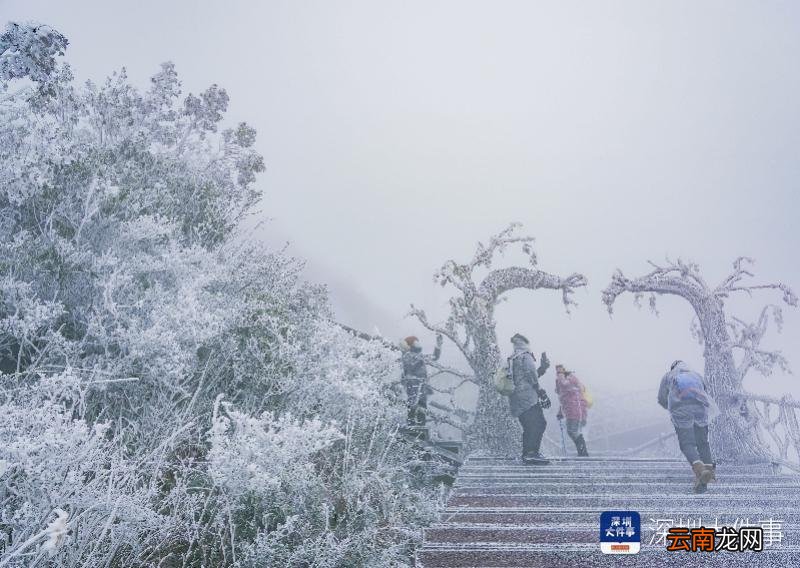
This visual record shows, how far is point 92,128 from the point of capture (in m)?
7.64

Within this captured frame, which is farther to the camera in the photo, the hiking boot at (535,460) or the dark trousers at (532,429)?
the dark trousers at (532,429)

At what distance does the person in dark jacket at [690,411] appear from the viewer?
6047mm

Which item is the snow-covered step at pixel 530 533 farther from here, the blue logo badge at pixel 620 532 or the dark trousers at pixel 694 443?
the dark trousers at pixel 694 443

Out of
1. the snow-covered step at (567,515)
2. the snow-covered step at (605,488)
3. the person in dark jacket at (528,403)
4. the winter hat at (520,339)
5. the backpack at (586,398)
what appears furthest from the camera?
the backpack at (586,398)

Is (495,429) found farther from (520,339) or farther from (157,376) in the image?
(157,376)

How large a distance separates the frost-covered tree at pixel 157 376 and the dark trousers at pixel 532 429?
5.39 feet

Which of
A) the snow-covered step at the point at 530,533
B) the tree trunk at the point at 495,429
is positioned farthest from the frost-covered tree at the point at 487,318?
the snow-covered step at the point at 530,533

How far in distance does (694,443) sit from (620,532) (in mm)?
3123

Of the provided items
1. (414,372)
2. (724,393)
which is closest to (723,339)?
(724,393)

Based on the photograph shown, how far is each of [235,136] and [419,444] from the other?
6.07 metres

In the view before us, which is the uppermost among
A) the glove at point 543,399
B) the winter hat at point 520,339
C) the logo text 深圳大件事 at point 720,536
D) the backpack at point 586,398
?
the winter hat at point 520,339

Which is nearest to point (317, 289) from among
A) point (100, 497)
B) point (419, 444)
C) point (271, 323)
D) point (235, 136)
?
point (271, 323)

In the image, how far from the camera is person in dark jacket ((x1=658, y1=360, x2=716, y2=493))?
19.8 ft

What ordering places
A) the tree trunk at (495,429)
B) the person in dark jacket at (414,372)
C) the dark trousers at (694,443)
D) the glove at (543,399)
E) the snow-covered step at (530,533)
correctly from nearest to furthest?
the snow-covered step at (530,533), the dark trousers at (694,443), the glove at (543,399), the person in dark jacket at (414,372), the tree trunk at (495,429)
